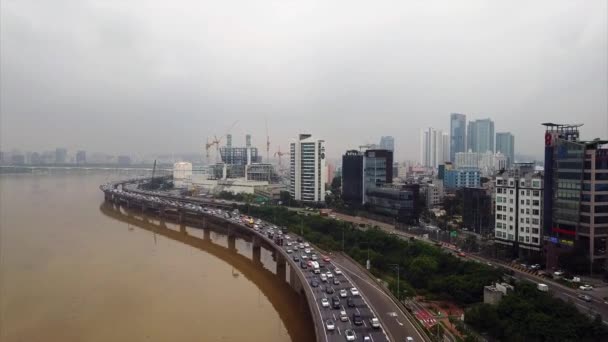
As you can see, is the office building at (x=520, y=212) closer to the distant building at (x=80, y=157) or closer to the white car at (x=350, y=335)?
the white car at (x=350, y=335)

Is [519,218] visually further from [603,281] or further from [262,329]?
[262,329]

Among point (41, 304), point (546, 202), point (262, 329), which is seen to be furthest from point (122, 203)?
point (546, 202)

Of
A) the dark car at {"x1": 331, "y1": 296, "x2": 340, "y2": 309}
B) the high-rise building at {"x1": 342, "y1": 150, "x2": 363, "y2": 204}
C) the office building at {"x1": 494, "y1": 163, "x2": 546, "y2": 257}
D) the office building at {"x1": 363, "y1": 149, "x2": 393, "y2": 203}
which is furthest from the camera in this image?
the high-rise building at {"x1": 342, "y1": 150, "x2": 363, "y2": 204}

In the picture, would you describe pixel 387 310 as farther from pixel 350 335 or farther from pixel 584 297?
pixel 584 297

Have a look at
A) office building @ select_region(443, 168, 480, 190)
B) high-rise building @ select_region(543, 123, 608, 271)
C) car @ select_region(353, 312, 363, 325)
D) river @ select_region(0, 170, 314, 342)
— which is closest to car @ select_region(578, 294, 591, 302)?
high-rise building @ select_region(543, 123, 608, 271)

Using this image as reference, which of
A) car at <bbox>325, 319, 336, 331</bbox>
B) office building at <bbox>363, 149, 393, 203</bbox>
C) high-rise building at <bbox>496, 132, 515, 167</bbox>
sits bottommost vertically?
car at <bbox>325, 319, 336, 331</bbox>

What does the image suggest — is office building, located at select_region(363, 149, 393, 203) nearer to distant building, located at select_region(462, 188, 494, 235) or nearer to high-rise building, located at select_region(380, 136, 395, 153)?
distant building, located at select_region(462, 188, 494, 235)
